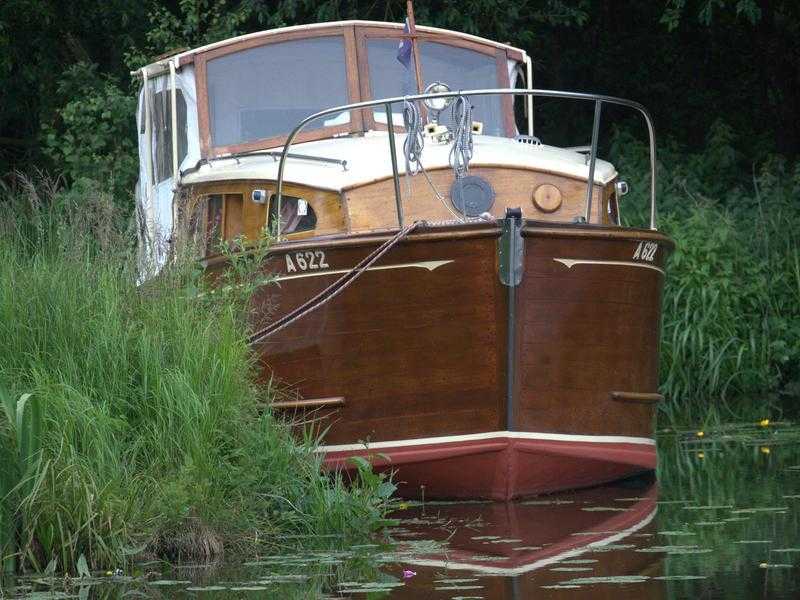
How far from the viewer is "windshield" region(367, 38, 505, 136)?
33.1 feet

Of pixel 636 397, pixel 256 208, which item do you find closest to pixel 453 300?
pixel 636 397

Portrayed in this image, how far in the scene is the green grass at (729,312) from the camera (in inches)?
508

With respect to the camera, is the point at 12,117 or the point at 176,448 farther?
the point at 12,117

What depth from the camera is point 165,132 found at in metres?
10.5

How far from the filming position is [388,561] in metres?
6.36

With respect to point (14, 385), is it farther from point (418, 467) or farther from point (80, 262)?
point (418, 467)

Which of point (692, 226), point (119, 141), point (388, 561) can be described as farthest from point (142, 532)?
point (119, 141)

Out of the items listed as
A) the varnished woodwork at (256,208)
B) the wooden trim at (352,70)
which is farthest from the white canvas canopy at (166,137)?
the wooden trim at (352,70)

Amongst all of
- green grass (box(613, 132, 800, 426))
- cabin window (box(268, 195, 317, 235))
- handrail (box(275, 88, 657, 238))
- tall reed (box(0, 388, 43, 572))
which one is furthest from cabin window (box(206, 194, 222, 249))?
green grass (box(613, 132, 800, 426))

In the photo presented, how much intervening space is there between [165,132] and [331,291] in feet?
9.51

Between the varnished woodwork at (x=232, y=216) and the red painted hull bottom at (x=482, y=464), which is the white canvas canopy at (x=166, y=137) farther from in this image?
the red painted hull bottom at (x=482, y=464)

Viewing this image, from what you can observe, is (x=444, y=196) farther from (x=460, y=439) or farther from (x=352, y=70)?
(x=352, y=70)

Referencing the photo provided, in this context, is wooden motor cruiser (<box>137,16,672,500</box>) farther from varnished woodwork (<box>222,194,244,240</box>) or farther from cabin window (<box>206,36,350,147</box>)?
cabin window (<box>206,36,350,147</box>)

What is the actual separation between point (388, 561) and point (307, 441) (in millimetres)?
1232
